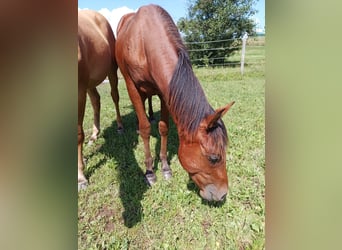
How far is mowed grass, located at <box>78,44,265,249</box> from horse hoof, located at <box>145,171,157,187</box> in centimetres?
2

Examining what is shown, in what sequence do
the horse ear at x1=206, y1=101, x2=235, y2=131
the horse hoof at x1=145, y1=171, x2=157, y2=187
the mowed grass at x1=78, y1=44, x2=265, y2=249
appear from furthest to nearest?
1. the horse hoof at x1=145, y1=171, x2=157, y2=187
2. the mowed grass at x1=78, y1=44, x2=265, y2=249
3. the horse ear at x1=206, y1=101, x2=235, y2=131

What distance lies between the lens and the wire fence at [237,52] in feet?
3.51

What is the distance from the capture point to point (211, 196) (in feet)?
3.70

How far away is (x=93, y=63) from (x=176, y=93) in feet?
1.32

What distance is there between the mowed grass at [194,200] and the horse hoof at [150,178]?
0.02m

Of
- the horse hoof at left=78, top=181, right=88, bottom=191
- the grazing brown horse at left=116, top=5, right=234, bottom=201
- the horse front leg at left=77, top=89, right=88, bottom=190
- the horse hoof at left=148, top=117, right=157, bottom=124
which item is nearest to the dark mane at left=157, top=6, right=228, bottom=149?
the grazing brown horse at left=116, top=5, right=234, bottom=201

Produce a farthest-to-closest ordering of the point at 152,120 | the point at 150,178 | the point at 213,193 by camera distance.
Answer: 1. the point at 152,120
2. the point at 150,178
3. the point at 213,193

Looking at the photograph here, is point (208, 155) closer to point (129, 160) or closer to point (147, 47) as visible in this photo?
point (129, 160)

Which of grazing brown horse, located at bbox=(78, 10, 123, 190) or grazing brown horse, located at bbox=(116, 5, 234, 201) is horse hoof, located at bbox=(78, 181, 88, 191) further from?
grazing brown horse, located at bbox=(116, 5, 234, 201)

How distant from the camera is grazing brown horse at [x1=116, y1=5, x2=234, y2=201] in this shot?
1.06m

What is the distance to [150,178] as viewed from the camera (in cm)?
125

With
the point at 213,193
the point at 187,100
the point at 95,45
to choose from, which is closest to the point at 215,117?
the point at 187,100
